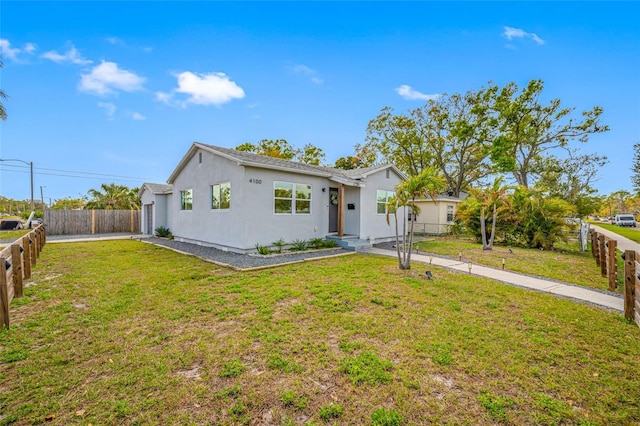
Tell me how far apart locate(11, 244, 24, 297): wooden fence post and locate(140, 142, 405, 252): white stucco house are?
227 inches

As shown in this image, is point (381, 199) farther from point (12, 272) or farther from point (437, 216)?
point (12, 272)

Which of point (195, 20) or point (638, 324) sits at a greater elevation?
point (195, 20)

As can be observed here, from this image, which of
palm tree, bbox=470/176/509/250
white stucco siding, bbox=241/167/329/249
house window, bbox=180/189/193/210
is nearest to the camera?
white stucco siding, bbox=241/167/329/249

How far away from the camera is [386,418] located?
8.05 ft

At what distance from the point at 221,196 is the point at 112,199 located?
24973 millimetres

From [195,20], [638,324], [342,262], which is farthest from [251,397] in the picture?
[195,20]

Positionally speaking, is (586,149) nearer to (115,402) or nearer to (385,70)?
(385,70)

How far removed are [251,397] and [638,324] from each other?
5717 millimetres

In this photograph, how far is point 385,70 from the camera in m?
17.6

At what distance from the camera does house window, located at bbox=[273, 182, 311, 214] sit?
11.4 meters

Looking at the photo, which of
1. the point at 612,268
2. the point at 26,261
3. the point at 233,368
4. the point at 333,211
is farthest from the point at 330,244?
the point at 26,261

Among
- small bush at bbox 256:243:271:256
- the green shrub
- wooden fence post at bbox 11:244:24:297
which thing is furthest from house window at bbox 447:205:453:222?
wooden fence post at bbox 11:244:24:297

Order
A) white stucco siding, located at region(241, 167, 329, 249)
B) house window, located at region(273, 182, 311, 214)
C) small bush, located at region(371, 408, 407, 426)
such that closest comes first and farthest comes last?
small bush, located at region(371, 408, 407, 426)
white stucco siding, located at region(241, 167, 329, 249)
house window, located at region(273, 182, 311, 214)

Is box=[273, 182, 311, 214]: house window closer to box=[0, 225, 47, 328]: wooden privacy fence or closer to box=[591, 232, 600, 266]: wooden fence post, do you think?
box=[0, 225, 47, 328]: wooden privacy fence
